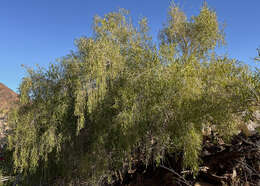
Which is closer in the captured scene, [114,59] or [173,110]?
[173,110]

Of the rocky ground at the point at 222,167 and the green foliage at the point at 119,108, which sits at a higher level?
the green foliage at the point at 119,108

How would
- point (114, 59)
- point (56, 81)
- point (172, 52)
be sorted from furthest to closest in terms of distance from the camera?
1. point (56, 81)
2. point (114, 59)
3. point (172, 52)

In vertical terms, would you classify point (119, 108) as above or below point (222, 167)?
above

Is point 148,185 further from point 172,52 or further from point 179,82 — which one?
point 172,52

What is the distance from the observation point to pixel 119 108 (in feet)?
27.3

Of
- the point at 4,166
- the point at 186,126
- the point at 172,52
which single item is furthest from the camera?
the point at 4,166

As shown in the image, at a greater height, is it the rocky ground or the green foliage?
the green foliage

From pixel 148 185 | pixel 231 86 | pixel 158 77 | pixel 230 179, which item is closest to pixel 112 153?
pixel 148 185

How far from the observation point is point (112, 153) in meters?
8.87

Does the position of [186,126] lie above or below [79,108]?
below

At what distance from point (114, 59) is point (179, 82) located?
10.2 ft

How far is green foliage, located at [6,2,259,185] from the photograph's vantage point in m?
7.57

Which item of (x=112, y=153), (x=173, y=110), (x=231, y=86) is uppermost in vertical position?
(x=231, y=86)

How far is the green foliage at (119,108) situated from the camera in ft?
24.8
